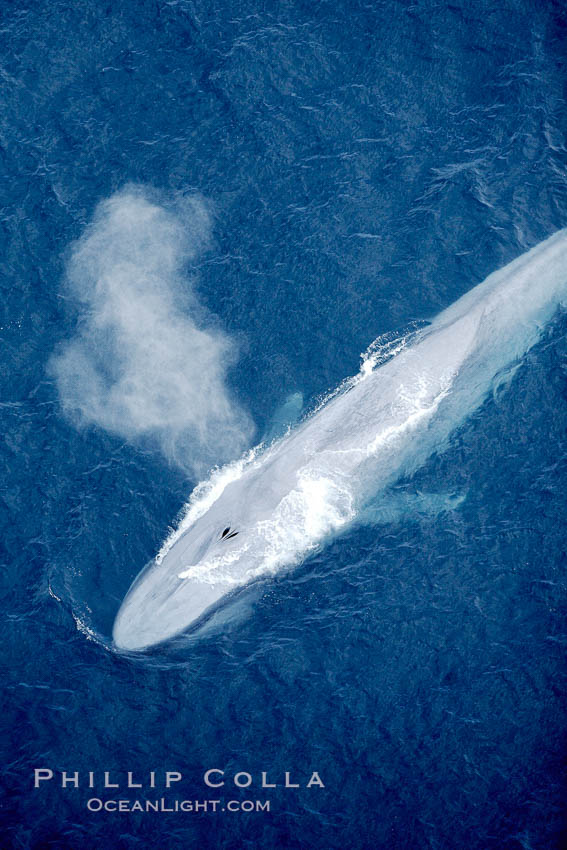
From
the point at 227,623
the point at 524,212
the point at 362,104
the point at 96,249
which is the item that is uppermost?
the point at 96,249

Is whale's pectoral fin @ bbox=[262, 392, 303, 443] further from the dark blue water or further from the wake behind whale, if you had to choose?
the dark blue water

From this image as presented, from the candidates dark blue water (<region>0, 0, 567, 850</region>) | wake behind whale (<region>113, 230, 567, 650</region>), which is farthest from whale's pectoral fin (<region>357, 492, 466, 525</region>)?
dark blue water (<region>0, 0, 567, 850</region>)

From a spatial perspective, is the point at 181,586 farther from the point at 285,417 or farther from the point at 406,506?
the point at 406,506

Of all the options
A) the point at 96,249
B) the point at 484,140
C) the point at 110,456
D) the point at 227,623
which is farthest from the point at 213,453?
the point at 484,140

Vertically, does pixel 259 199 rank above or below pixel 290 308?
above

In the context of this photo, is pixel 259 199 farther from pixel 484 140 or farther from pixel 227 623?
pixel 227 623
